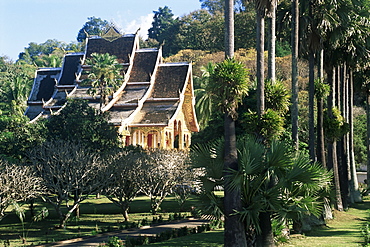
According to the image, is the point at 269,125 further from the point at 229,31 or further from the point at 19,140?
the point at 19,140

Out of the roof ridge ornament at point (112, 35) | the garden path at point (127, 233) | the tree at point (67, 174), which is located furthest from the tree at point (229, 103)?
the roof ridge ornament at point (112, 35)

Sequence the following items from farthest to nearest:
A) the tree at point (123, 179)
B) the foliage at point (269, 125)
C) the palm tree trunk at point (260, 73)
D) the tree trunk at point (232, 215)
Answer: the tree at point (123, 179) < the palm tree trunk at point (260, 73) < the foliage at point (269, 125) < the tree trunk at point (232, 215)

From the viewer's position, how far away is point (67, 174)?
25188 mm

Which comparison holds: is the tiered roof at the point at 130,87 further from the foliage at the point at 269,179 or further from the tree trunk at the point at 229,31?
the foliage at the point at 269,179

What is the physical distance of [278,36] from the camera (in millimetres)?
26344

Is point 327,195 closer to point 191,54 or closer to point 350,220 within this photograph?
point 350,220

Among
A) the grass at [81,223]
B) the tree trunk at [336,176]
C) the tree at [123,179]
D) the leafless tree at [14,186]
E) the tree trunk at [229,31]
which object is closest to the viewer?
the tree trunk at [229,31]

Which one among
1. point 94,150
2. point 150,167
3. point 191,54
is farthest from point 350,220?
point 191,54

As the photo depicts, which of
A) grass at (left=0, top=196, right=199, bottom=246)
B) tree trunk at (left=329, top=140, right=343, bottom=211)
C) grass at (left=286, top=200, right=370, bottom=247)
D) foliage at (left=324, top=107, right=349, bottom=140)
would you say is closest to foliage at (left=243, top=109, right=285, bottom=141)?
grass at (left=0, top=196, right=199, bottom=246)

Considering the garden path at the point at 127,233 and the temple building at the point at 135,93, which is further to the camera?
the temple building at the point at 135,93


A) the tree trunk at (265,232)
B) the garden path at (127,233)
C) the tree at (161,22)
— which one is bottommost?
the garden path at (127,233)

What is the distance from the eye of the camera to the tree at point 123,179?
26.8m

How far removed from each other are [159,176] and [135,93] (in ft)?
78.0

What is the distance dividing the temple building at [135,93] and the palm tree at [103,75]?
201 cm
